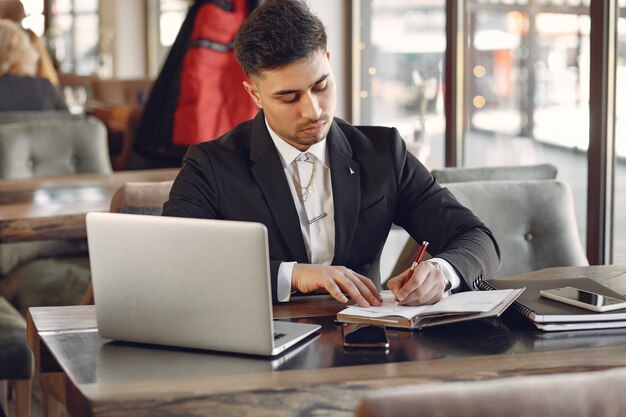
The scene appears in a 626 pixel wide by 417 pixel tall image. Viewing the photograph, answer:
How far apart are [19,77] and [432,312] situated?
4.73m

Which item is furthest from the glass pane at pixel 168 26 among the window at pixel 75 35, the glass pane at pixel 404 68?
the glass pane at pixel 404 68

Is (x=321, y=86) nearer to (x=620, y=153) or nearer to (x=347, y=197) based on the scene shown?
(x=347, y=197)

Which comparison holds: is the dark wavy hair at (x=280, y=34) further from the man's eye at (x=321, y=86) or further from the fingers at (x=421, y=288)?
the fingers at (x=421, y=288)

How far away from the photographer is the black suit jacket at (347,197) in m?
2.23

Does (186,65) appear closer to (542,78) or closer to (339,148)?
(542,78)

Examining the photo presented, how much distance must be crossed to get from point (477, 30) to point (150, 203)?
7.18ft

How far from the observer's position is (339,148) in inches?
91.0

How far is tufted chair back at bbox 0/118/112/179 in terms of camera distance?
4.29 meters

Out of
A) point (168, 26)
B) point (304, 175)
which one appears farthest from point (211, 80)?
point (168, 26)

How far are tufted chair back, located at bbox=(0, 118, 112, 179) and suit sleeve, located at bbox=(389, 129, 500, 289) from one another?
2389 millimetres

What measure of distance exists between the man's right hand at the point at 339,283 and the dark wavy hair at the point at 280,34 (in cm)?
45

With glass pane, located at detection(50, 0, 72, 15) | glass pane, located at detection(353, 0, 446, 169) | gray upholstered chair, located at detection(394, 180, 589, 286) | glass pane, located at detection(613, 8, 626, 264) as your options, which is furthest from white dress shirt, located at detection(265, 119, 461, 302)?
glass pane, located at detection(50, 0, 72, 15)

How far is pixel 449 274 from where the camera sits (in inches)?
78.7

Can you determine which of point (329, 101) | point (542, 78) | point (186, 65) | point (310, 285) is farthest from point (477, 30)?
point (310, 285)
